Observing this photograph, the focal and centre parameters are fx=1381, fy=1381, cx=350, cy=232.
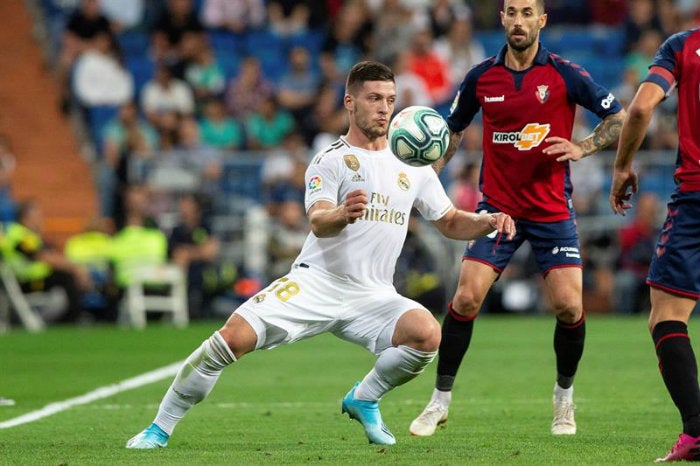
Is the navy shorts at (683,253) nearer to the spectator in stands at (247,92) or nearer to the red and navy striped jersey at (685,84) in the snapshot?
the red and navy striped jersey at (685,84)

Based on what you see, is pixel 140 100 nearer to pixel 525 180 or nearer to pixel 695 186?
pixel 525 180

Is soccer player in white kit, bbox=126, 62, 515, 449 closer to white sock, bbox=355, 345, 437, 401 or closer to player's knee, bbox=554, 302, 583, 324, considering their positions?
white sock, bbox=355, 345, 437, 401

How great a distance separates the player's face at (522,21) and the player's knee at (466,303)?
1.56m

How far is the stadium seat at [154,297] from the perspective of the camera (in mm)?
19312

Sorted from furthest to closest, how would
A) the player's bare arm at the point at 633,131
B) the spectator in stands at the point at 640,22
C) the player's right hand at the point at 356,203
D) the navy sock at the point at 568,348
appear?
the spectator in stands at the point at 640,22 < the navy sock at the point at 568,348 < the player's right hand at the point at 356,203 < the player's bare arm at the point at 633,131

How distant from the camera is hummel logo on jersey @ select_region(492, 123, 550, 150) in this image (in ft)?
28.0

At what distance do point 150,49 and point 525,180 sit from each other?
16.0 meters

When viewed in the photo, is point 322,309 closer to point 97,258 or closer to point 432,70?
point 97,258

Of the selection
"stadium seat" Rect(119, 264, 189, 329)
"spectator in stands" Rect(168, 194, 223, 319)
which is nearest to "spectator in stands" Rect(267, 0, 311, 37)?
"spectator in stands" Rect(168, 194, 223, 319)

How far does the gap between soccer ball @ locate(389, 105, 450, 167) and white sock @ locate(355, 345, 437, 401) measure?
3.30 feet

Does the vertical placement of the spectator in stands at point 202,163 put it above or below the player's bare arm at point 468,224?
below

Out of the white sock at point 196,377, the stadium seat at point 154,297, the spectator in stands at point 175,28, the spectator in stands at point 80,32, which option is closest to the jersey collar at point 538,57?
the white sock at point 196,377

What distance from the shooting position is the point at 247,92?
2177 centimetres

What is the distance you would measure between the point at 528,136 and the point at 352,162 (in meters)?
1.57
